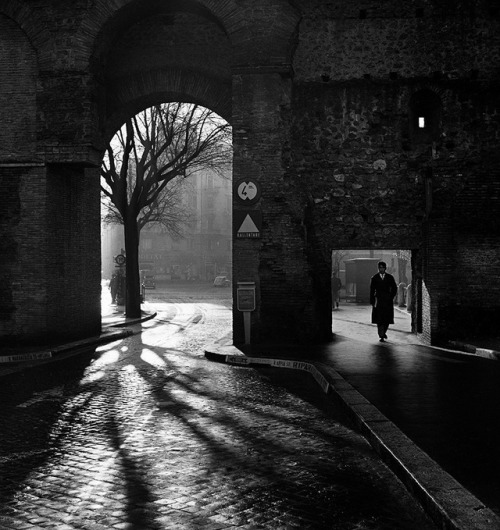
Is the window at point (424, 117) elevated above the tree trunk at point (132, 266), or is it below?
above

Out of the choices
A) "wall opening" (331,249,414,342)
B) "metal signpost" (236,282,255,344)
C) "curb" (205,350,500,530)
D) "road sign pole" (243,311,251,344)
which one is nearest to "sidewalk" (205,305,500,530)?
"curb" (205,350,500,530)

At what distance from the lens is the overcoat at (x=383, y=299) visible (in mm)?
14414

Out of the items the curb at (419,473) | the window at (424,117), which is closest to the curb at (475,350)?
the curb at (419,473)

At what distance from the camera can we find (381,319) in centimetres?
1442

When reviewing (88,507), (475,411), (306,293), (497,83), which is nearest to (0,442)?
(88,507)

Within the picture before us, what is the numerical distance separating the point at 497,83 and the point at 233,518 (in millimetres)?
12044

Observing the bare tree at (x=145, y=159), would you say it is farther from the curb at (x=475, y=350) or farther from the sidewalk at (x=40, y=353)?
the curb at (x=475, y=350)

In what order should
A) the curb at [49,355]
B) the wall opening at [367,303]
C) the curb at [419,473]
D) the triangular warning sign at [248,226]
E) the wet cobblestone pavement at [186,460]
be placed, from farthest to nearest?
the wall opening at [367,303], the triangular warning sign at [248,226], the curb at [49,355], the wet cobblestone pavement at [186,460], the curb at [419,473]

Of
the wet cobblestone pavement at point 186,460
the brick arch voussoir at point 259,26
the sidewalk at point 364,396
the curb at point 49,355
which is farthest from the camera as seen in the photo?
the brick arch voussoir at point 259,26

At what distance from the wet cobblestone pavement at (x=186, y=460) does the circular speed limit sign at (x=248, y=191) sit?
4564 millimetres

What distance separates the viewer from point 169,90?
53.1ft

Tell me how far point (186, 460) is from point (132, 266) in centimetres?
1854

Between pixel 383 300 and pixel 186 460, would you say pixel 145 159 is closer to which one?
pixel 383 300

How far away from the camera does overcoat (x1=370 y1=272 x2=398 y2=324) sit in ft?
47.3
